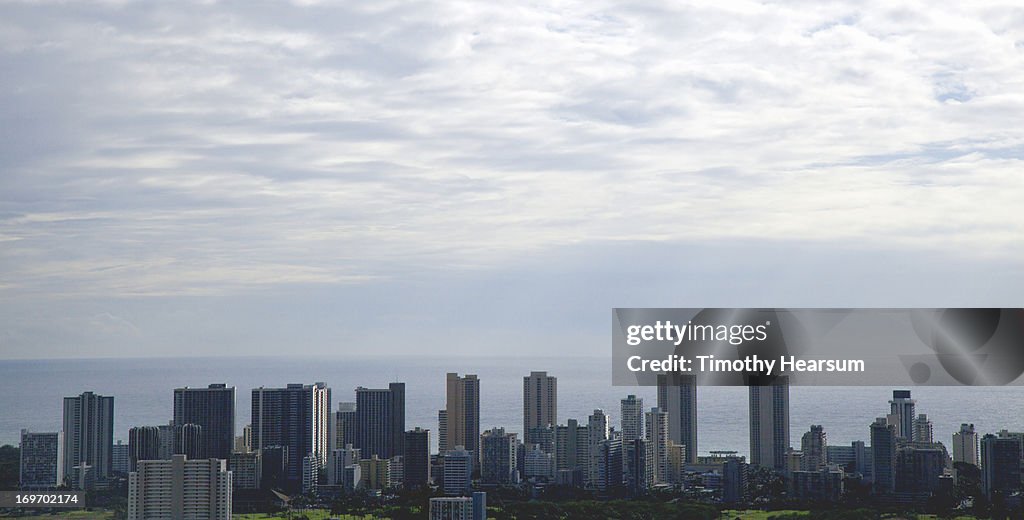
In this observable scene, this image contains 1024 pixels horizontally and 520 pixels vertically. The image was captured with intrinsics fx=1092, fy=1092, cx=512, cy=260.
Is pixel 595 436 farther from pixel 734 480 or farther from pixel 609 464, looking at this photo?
pixel 734 480

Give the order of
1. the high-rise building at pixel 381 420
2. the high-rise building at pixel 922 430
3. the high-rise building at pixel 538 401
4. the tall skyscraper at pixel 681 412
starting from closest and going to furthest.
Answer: the high-rise building at pixel 922 430, the tall skyscraper at pixel 681 412, the high-rise building at pixel 381 420, the high-rise building at pixel 538 401

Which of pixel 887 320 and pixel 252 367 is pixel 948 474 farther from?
pixel 252 367

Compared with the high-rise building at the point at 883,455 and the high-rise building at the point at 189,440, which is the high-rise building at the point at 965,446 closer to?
the high-rise building at the point at 883,455

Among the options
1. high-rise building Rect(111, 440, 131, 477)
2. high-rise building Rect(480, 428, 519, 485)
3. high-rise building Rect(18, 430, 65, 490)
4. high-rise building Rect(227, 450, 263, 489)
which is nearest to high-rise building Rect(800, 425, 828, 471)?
high-rise building Rect(480, 428, 519, 485)

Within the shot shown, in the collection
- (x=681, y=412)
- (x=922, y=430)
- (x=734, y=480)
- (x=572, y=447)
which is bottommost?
(x=734, y=480)

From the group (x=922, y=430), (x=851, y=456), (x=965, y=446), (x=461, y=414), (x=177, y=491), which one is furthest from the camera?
(x=461, y=414)

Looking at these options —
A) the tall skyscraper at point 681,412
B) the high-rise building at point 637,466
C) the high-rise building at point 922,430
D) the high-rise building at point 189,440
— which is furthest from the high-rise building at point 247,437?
the high-rise building at point 922,430

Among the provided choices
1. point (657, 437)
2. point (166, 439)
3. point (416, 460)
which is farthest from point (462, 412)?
point (166, 439)
